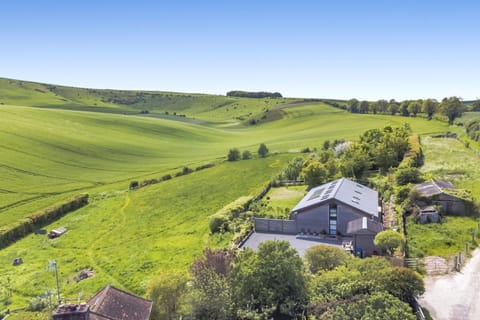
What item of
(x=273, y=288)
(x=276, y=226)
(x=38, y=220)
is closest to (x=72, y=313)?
(x=273, y=288)

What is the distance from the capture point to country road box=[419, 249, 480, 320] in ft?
79.1

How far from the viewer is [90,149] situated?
92938mm

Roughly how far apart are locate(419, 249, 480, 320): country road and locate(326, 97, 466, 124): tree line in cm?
10927

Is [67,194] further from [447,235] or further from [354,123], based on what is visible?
[354,123]

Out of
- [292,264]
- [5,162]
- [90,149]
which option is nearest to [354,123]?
[90,149]

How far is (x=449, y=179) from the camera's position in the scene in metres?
54.9

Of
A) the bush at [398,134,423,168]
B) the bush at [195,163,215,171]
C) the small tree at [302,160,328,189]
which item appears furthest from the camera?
the bush at [195,163,215,171]

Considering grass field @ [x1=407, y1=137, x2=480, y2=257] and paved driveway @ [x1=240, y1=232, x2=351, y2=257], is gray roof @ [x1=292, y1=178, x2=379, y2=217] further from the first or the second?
grass field @ [x1=407, y1=137, x2=480, y2=257]

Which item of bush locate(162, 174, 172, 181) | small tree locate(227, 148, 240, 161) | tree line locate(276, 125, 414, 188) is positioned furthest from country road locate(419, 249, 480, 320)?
small tree locate(227, 148, 240, 161)

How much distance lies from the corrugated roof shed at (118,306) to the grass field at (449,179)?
22575 mm

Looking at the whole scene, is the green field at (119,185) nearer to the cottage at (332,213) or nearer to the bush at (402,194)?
the cottage at (332,213)

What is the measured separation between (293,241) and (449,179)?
97.2ft

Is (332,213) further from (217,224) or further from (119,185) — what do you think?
(119,185)

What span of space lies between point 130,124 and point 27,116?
3137 centimetres
